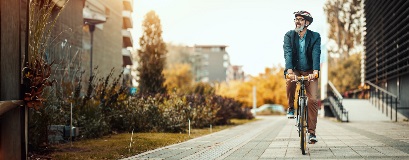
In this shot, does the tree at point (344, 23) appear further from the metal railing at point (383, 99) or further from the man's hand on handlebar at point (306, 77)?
the man's hand on handlebar at point (306, 77)

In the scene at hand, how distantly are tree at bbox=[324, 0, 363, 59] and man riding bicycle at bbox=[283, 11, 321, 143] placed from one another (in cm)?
5180

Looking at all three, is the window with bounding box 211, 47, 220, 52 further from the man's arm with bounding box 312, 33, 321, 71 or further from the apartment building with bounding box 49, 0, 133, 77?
the man's arm with bounding box 312, 33, 321, 71

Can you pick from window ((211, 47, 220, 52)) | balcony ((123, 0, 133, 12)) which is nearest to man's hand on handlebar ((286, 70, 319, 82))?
balcony ((123, 0, 133, 12))

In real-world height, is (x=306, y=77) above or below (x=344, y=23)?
below

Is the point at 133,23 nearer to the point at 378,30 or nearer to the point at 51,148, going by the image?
the point at 378,30

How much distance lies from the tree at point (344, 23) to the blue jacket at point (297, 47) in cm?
5180

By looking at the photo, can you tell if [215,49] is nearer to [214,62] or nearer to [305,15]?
[214,62]

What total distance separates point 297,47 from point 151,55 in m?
26.7

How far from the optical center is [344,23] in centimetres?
6081

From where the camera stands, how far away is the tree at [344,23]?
197 feet

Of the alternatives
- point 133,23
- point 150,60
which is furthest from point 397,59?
point 133,23

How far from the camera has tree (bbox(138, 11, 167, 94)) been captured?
3400 centimetres

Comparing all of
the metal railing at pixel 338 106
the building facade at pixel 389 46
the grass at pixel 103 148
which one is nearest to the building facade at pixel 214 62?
the building facade at pixel 389 46

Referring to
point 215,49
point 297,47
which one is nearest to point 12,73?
point 297,47
